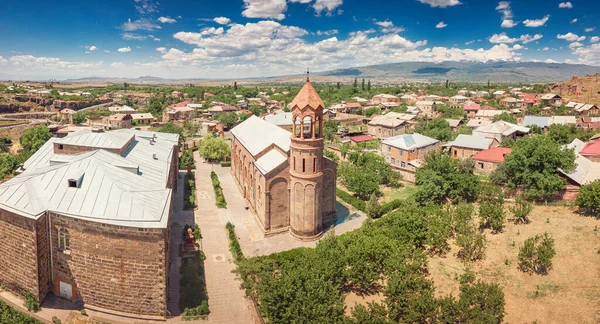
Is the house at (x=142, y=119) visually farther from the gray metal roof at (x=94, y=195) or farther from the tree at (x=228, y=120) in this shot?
the gray metal roof at (x=94, y=195)

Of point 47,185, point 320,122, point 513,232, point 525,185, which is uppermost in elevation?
point 320,122

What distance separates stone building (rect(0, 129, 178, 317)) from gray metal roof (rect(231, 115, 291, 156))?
48.2 feet

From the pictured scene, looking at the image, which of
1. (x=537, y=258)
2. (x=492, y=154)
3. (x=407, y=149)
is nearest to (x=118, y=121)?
(x=407, y=149)

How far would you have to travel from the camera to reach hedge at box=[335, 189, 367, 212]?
1522 inches

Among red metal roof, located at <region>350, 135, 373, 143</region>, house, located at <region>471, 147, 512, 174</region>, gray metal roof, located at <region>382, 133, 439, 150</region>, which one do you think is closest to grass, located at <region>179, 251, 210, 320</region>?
gray metal roof, located at <region>382, 133, 439, 150</region>

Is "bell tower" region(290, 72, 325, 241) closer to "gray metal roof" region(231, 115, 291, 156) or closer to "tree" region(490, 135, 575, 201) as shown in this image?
"gray metal roof" region(231, 115, 291, 156)

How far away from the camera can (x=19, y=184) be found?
22.1 m

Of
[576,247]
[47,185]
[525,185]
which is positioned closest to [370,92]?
[525,185]

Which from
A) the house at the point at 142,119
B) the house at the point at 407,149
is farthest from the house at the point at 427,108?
the house at the point at 142,119

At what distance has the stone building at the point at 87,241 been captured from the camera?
1973 centimetres

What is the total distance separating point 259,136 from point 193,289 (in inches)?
806

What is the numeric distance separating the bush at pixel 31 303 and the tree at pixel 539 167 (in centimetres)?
4029

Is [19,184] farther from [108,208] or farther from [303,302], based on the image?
[303,302]

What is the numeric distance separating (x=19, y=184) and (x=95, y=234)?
6972 mm
